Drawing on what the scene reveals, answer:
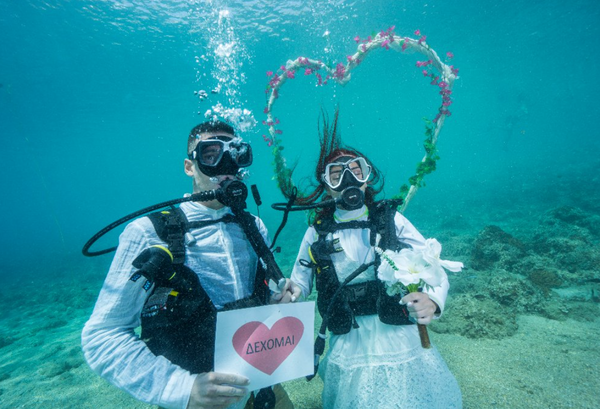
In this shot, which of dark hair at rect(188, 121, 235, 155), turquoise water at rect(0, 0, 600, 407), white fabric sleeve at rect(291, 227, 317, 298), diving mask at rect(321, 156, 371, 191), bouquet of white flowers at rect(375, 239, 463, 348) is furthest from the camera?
turquoise water at rect(0, 0, 600, 407)

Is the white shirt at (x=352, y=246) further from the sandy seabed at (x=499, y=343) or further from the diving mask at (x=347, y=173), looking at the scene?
the sandy seabed at (x=499, y=343)

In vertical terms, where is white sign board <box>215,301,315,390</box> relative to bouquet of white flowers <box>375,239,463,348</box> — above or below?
below

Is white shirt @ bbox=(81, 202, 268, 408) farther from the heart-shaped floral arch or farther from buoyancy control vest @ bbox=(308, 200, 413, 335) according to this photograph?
the heart-shaped floral arch

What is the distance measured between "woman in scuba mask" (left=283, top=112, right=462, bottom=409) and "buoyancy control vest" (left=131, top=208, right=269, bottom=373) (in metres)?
1.00

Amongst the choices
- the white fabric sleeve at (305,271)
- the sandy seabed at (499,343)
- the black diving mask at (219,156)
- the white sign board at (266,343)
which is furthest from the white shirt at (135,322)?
the sandy seabed at (499,343)

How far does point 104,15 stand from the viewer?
1499 cm

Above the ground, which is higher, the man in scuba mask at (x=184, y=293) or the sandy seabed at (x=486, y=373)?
the man in scuba mask at (x=184, y=293)

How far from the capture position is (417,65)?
4766 millimetres

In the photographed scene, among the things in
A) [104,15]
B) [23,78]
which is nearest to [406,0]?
[104,15]

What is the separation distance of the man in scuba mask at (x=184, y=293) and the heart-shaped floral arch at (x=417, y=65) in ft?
5.84

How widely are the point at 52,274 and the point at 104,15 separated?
18.1 m

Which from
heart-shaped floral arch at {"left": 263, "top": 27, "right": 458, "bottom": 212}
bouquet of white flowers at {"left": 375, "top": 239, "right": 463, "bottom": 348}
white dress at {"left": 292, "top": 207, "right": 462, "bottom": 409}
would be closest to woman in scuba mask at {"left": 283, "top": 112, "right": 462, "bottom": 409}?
white dress at {"left": 292, "top": 207, "right": 462, "bottom": 409}

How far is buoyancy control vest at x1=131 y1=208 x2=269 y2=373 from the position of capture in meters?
1.69

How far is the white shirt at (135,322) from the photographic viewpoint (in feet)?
4.79
